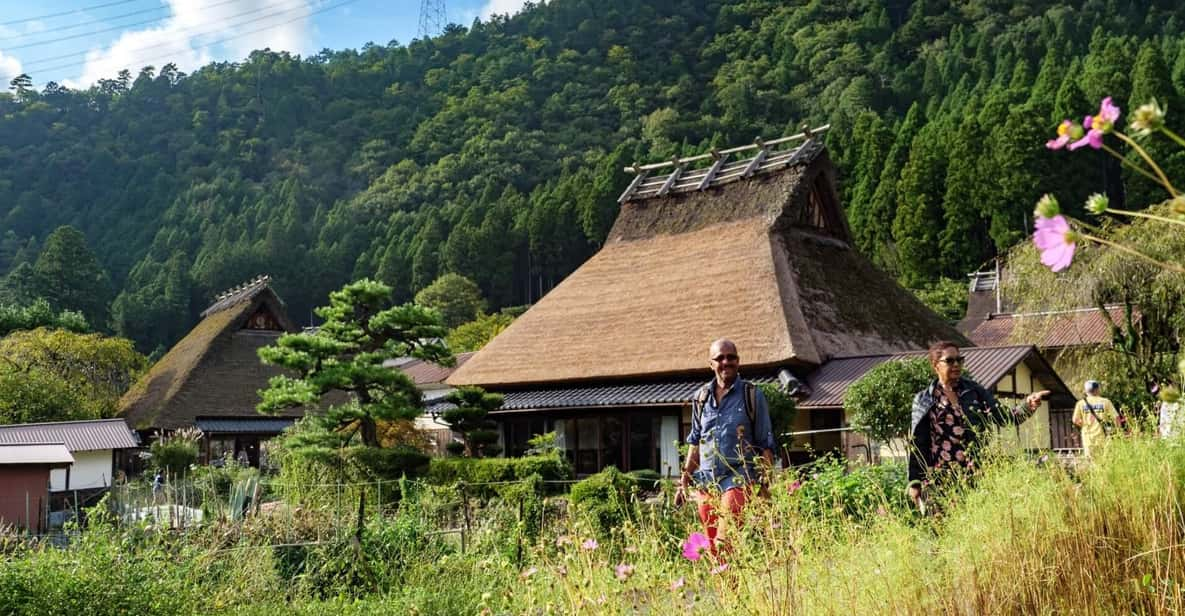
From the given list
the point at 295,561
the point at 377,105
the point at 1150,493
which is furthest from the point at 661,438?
the point at 377,105

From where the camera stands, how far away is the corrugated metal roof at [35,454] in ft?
51.2

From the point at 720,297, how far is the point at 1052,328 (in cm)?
740

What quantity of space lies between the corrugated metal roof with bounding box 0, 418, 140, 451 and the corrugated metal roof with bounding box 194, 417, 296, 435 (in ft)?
16.2

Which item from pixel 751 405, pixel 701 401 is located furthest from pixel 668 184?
pixel 751 405

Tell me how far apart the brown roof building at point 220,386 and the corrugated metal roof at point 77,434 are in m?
4.14

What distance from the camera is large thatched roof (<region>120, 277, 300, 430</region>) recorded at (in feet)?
91.0

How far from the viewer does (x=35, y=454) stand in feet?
53.2

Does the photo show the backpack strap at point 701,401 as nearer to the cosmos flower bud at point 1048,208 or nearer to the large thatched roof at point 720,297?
the cosmos flower bud at point 1048,208

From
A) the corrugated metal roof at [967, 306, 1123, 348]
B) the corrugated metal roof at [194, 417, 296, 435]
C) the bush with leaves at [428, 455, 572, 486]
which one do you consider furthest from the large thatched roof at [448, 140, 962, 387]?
the corrugated metal roof at [194, 417, 296, 435]

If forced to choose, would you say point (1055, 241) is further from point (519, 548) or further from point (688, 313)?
point (688, 313)

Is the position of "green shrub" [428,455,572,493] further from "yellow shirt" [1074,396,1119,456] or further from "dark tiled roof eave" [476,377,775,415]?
"yellow shirt" [1074,396,1119,456]

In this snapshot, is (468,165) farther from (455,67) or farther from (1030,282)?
(1030,282)

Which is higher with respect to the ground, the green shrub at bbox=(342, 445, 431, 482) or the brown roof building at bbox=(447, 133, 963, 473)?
the brown roof building at bbox=(447, 133, 963, 473)

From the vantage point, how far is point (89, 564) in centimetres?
541
